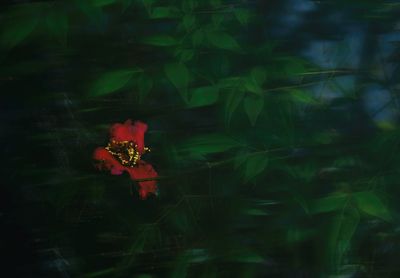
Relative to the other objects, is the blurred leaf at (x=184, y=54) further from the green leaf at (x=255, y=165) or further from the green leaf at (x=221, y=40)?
the green leaf at (x=255, y=165)

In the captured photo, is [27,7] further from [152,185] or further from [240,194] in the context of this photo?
[240,194]

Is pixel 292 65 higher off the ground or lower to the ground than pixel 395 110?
higher

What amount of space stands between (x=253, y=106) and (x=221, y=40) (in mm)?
178

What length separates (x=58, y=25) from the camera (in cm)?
152

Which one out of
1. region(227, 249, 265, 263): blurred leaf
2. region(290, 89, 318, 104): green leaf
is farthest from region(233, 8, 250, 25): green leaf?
region(227, 249, 265, 263): blurred leaf

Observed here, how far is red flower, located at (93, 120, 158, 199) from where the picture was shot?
165 centimetres

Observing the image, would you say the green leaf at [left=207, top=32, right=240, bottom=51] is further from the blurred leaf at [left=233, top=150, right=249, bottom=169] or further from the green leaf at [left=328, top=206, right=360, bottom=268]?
the green leaf at [left=328, top=206, right=360, bottom=268]

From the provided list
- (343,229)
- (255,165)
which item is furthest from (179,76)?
(343,229)

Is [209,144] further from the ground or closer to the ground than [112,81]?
closer to the ground

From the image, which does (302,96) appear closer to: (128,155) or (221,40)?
(221,40)

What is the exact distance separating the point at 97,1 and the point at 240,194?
1.96 ft

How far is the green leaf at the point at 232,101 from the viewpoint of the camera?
1.55 m

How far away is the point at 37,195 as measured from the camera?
1.76 meters

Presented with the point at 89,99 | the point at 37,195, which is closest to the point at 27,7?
the point at 89,99
